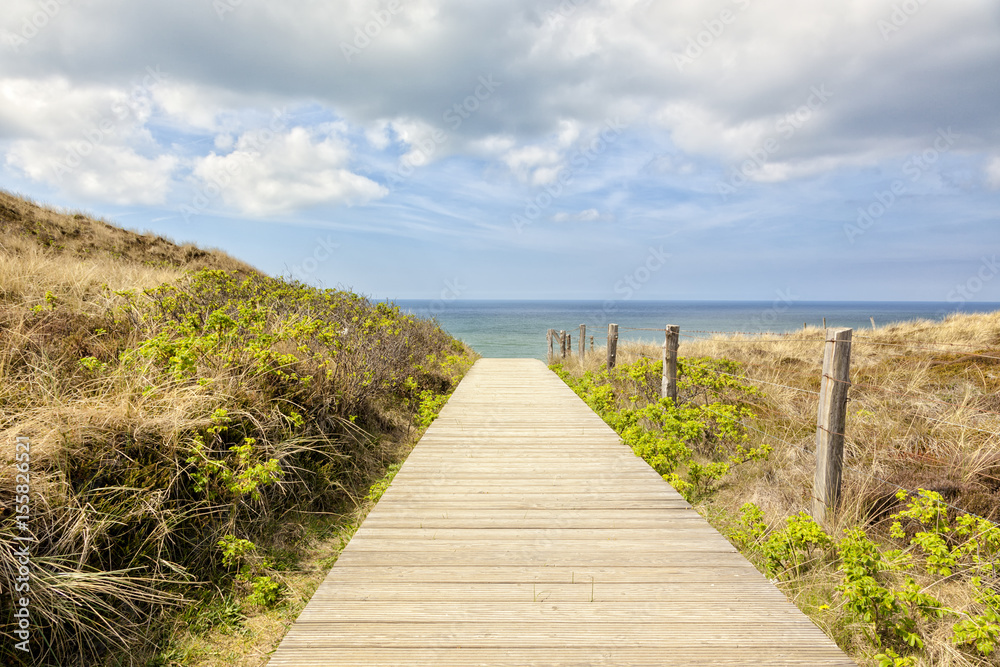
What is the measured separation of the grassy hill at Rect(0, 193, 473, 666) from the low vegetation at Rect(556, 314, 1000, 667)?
316 centimetres

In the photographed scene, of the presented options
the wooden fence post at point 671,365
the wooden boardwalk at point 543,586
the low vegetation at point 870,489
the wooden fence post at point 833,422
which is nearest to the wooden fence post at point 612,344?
the low vegetation at point 870,489

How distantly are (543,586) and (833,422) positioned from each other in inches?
109

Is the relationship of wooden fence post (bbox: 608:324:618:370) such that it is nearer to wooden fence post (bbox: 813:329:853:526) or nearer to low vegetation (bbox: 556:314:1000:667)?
low vegetation (bbox: 556:314:1000:667)

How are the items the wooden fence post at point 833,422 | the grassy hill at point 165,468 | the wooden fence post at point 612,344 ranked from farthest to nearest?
the wooden fence post at point 612,344, the wooden fence post at point 833,422, the grassy hill at point 165,468

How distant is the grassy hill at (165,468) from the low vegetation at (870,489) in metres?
3.16

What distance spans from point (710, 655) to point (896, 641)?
137 cm

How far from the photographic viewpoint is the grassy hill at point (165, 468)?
7.95 feet

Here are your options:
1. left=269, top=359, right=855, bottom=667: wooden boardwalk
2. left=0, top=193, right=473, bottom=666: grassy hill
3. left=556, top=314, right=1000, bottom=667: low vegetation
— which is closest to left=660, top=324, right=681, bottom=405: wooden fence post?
left=556, top=314, right=1000, bottom=667: low vegetation

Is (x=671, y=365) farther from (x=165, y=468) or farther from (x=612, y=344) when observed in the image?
(x=165, y=468)

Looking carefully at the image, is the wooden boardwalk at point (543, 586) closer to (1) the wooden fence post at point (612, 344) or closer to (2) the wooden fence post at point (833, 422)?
(2) the wooden fence post at point (833, 422)

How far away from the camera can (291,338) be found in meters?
5.48

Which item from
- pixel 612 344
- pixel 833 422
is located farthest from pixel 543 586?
pixel 612 344

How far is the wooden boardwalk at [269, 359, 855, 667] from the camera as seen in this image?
1944 millimetres

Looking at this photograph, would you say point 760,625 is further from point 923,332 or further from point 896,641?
point 923,332
